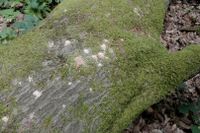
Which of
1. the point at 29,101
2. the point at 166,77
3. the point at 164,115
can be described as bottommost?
the point at 164,115

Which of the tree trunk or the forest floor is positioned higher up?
the tree trunk

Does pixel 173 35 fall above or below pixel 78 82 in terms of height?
below

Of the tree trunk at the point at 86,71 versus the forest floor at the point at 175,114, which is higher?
the tree trunk at the point at 86,71

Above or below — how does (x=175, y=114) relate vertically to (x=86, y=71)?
below

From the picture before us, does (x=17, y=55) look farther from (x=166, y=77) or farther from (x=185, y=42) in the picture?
(x=185, y=42)

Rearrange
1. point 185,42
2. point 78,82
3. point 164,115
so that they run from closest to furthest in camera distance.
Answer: point 78,82 < point 164,115 < point 185,42

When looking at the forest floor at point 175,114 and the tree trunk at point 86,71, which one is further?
the forest floor at point 175,114

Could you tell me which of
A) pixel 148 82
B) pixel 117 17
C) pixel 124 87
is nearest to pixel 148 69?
pixel 148 82

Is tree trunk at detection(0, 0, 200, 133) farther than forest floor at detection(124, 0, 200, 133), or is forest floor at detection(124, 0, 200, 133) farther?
forest floor at detection(124, 0, 200, 133)
